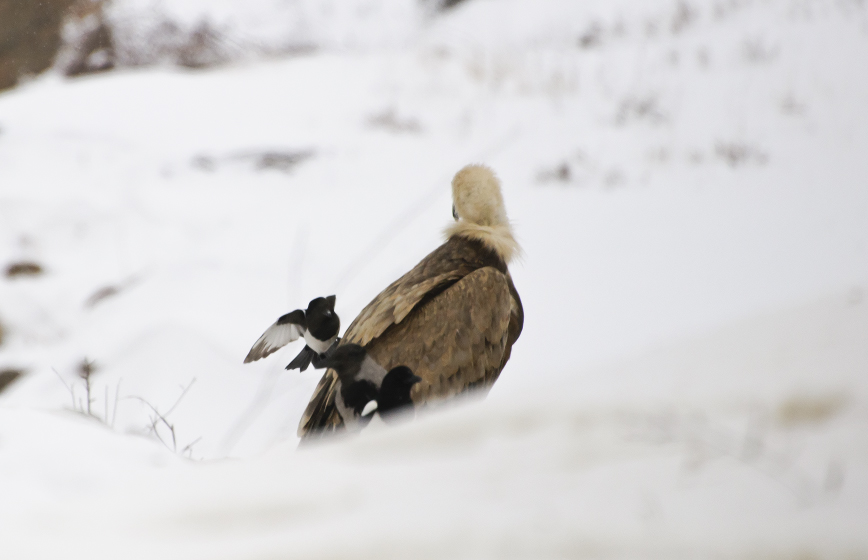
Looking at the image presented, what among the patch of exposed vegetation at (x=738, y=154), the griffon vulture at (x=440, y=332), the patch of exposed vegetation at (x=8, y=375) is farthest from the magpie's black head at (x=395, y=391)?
the patch of exposed vegetation at (x=8, y=375)

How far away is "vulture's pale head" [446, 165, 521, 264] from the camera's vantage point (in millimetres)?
1405

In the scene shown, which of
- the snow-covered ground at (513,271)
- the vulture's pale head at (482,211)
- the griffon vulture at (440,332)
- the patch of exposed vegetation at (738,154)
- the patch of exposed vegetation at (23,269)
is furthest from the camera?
the patch of exposed vegetation at (23,269)

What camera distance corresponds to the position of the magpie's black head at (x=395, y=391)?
895 millimetres

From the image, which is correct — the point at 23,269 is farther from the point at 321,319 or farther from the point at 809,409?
the point at 809,409

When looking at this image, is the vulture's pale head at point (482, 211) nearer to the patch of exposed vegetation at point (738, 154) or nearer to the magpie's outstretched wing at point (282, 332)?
the magpie's outstretched wing at point (282, 332)

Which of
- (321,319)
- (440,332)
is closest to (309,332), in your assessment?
(321,319)

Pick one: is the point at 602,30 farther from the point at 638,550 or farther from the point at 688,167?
the point at 638,550

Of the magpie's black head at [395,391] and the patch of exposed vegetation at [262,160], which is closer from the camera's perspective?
the magpie's black head at [395,391]

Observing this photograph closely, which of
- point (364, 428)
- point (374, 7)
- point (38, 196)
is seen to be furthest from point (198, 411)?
point (374, 7)

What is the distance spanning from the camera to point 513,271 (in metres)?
2.49

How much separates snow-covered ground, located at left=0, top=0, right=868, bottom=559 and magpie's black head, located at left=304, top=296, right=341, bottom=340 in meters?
0.26

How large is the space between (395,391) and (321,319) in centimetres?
18

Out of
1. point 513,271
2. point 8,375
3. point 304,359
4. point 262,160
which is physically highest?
point 262,160

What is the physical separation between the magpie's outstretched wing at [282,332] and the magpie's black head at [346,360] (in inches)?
4.3
